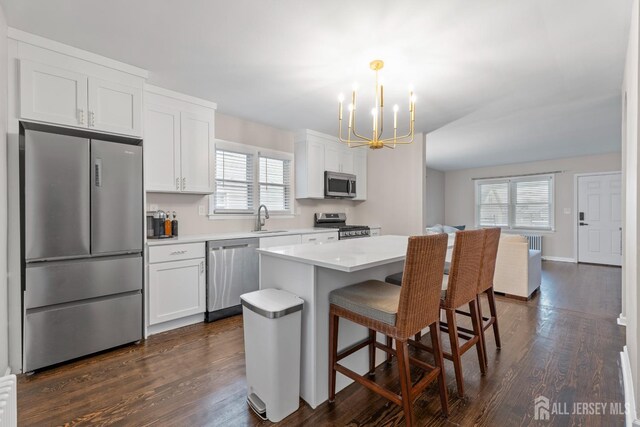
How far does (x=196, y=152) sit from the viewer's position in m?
3.34

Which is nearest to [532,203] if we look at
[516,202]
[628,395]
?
[516,202]

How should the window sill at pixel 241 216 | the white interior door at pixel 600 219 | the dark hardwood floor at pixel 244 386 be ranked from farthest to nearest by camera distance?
1. the white interior door at pixel 600 219
2. the window sill at pixel 241 216
3. the dark hardwood floor at pixel 244 386

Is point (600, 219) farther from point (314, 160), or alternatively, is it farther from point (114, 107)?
point (114, 107)

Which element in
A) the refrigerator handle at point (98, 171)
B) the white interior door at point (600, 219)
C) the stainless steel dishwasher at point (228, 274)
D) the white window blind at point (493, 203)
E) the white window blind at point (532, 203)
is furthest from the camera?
the white window blind at point (493, 203)

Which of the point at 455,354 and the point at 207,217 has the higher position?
the point at 207,217

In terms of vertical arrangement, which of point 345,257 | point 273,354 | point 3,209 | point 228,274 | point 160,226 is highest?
point 3,209

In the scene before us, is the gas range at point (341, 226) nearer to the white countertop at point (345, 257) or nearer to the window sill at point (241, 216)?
the window sill at point (241, 216)

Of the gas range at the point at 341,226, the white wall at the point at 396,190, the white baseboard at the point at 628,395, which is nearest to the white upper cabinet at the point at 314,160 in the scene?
the gas range at the point at 341,226

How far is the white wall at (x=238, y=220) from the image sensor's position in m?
3.50

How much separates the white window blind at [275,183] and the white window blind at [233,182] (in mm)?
183

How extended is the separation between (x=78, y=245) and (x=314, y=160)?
3107 mm

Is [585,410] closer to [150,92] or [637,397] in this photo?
[637,397]

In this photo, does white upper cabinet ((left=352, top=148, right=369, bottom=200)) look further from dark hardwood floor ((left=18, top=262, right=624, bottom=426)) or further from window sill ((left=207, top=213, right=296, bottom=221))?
dark hardwood floor ((left=18, top=262, right=624, bottom=426))

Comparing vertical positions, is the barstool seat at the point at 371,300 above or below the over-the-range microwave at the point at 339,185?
below
